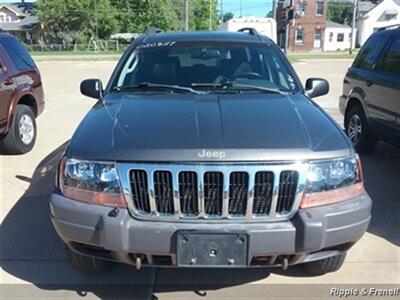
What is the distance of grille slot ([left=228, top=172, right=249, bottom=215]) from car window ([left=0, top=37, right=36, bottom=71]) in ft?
16.7

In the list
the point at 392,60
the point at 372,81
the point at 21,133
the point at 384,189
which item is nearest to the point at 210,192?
the point at 384,189

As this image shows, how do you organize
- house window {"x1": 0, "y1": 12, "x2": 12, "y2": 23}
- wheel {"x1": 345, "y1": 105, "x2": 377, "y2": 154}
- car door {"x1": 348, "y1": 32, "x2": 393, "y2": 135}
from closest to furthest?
car door {"x1": 348, "y1": 32, "x2": 393, "y2": 135}, wheel {"x1": 345, "y1": 105, "x2": 377, "y2": 154}, house window {"x1": 0, "y1": 12, "x2": 12, "y2": 23}

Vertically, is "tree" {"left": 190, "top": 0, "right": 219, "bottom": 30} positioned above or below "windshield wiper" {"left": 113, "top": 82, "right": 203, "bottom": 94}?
below

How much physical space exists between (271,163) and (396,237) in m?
2.05

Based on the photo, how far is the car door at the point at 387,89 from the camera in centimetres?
529

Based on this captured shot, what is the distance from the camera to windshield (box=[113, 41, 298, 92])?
396cm

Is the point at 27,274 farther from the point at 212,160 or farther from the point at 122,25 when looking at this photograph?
the point at 122,25

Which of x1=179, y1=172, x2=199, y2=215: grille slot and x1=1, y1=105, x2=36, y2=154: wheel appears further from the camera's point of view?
x1=1, y1=105, x2=36, y2=154: wheel

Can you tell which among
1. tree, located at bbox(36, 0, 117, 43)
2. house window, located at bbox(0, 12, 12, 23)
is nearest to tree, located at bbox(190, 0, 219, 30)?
tree, located at bbox(36, 0, 117, 43)

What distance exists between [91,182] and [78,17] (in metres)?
54.1

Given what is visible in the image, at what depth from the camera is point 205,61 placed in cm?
416

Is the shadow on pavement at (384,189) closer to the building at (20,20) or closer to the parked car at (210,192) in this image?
the parked car at (210,192)

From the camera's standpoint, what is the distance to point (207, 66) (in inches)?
162

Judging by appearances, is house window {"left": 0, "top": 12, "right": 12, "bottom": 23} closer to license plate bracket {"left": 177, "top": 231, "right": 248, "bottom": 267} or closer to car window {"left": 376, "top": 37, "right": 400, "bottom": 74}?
car window {"left": 376, "top": 37, "right": 400, "bottom": 74}
